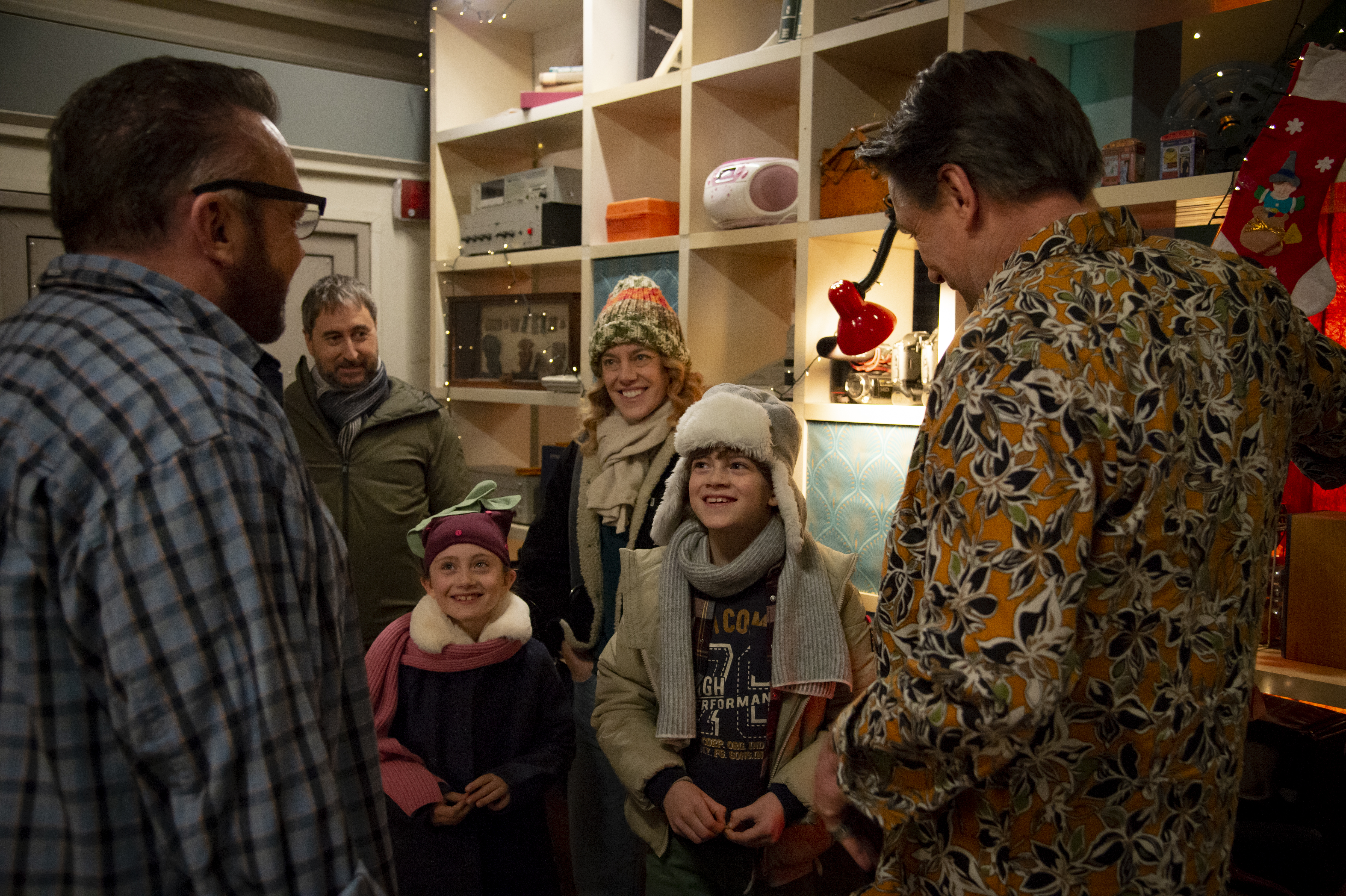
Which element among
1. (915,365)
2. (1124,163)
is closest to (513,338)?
(915,365)

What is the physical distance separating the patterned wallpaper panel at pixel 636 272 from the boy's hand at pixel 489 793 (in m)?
1.32

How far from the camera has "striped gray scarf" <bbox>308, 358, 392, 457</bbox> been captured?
8.16 ft

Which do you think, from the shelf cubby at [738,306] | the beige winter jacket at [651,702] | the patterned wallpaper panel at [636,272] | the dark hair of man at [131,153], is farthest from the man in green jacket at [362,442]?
the dark hair of man at [131,153]

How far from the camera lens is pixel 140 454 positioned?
76 centimetres

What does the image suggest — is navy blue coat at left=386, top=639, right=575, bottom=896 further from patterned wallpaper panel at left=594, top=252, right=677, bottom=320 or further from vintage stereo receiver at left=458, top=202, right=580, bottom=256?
vintage stereo receiver at left=458, top=202, right=580, bottom=256

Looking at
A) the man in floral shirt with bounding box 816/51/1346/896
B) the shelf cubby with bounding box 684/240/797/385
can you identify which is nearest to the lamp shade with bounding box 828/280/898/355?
the shelf cubby with bounding box 684/240/797/385

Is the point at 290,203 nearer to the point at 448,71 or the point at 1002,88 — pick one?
the point at 1002,88

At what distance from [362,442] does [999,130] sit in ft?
6.24

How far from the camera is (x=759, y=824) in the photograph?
1518 mm

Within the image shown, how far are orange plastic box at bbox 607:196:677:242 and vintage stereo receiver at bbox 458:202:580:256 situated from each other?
0.33 meters

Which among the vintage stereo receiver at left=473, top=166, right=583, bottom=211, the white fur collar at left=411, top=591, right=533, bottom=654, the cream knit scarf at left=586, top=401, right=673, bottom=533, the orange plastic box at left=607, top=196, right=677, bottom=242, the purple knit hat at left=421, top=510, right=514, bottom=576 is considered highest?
the vintage stereo receiver at left=473, top=166, right=583, bottom=211

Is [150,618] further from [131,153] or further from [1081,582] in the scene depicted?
[1081,582]

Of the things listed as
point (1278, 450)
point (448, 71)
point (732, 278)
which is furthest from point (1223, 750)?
point (448, 71)

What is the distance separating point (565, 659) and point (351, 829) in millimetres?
1315
